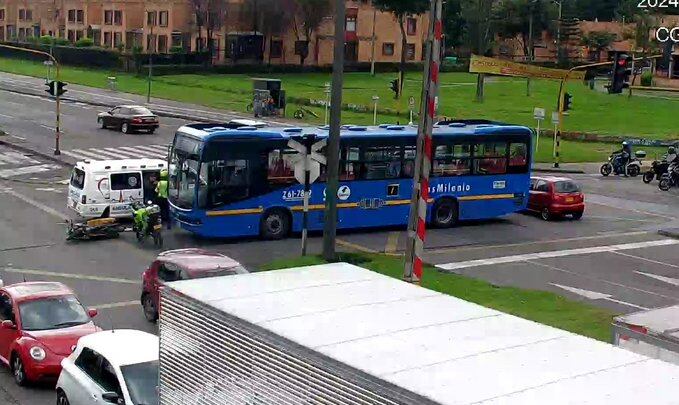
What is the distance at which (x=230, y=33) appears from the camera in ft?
311

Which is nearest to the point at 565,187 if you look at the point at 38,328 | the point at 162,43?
the point at 38,328

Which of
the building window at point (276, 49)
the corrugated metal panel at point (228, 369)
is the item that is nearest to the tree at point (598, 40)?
the building window at point (276, 49)

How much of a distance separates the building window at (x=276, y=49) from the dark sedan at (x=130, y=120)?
1708 inches

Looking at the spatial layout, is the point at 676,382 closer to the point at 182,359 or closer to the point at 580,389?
the point at 580,389

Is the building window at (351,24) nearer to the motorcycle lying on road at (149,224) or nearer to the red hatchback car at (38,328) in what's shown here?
the motorcycle lying on road at (149,224)

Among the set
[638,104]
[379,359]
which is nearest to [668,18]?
[638,104]

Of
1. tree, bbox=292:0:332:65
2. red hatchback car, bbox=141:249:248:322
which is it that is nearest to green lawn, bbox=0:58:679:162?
tree, bbox=292:0:332:65

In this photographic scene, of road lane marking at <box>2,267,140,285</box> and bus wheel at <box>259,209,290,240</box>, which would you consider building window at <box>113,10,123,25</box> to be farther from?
road lane marking at <box>2,267,140,285</box>

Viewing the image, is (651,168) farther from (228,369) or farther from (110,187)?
(228,369)

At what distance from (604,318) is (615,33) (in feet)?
295

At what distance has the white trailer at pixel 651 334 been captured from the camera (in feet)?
33.9

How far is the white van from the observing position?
28.5m

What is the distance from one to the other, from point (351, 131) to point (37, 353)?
14688 millimetres

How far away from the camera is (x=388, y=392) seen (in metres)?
6.25
